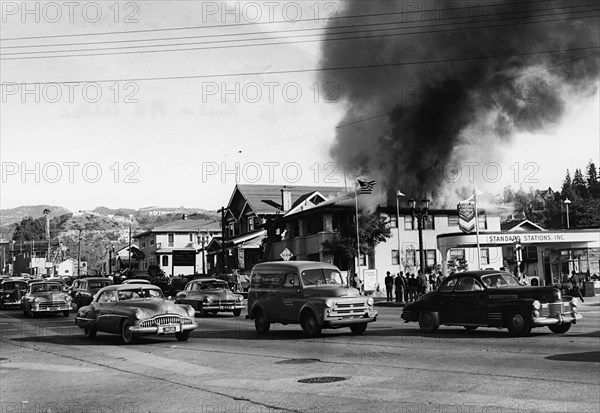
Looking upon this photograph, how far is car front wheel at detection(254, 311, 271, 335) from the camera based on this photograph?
62.8 feet

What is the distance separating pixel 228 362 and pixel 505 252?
2428 inches

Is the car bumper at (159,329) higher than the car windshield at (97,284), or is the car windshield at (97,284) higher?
the car windshield at (97,284)

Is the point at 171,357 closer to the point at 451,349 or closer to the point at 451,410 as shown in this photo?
the point at 451,349

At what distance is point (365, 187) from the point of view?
1767 inches

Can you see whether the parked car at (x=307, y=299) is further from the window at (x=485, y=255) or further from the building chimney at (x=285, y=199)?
the building chimney at (x=285, y=199)

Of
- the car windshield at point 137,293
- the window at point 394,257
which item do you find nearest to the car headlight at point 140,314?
the car windshield at point 137,293

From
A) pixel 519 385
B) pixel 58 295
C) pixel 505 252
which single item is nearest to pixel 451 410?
pixel 519 385

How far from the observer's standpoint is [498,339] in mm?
15977

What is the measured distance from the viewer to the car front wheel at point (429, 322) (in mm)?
18172

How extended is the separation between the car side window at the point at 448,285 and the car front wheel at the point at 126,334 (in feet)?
26.3

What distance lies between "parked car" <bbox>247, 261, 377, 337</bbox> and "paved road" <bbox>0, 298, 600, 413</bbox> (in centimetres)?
50

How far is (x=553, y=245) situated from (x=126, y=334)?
34575mm

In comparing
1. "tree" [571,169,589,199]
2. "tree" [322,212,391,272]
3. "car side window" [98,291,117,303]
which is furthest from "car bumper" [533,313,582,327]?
"tree" [571,169,589,199]

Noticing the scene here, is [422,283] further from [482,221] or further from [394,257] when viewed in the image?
[482,221]
